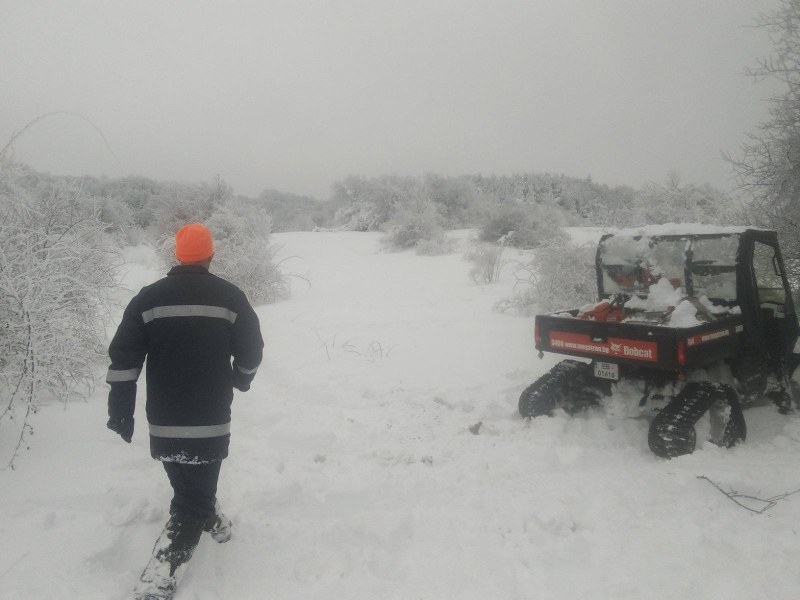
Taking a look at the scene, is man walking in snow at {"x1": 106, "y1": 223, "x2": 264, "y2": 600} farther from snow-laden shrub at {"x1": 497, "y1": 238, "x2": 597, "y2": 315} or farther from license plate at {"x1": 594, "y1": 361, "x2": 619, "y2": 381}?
snow-laden shrub at {"x1": 497, "y1": 238, "x2": 597, "y2": 315}

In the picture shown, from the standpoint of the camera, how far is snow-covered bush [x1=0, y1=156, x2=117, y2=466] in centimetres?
385

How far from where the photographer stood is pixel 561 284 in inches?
439

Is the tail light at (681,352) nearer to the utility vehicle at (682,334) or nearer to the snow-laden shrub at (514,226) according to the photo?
the utility vehicle at (682,334)

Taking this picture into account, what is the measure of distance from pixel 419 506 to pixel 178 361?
1.91 metres

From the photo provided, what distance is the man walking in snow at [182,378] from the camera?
2670 mm

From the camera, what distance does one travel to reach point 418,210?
85.5 feet

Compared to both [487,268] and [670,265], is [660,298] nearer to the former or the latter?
[670,265]

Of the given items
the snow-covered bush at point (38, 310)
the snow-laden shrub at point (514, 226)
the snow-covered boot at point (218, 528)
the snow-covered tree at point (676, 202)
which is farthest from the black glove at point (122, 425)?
the snow-covered tree at point (676, 202)

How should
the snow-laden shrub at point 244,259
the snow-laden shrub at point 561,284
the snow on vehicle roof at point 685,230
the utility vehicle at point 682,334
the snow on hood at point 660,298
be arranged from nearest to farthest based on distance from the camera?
the utility vehicle at point 682,334
the snow on vehicle roof at point 685,230
the snow on hood at point 660,298
the snow-laden shrub at point 561,284
the snow-laden shrub at point 244,259

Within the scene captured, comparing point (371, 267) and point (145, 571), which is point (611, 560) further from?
point (371, 267)

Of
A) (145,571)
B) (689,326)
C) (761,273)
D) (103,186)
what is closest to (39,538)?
(145,571)

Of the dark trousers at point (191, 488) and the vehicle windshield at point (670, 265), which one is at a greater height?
the vehicle windshield at point (670, 265)

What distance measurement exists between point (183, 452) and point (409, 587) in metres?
1.42

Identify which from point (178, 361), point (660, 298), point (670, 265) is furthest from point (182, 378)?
point (670, 265)
